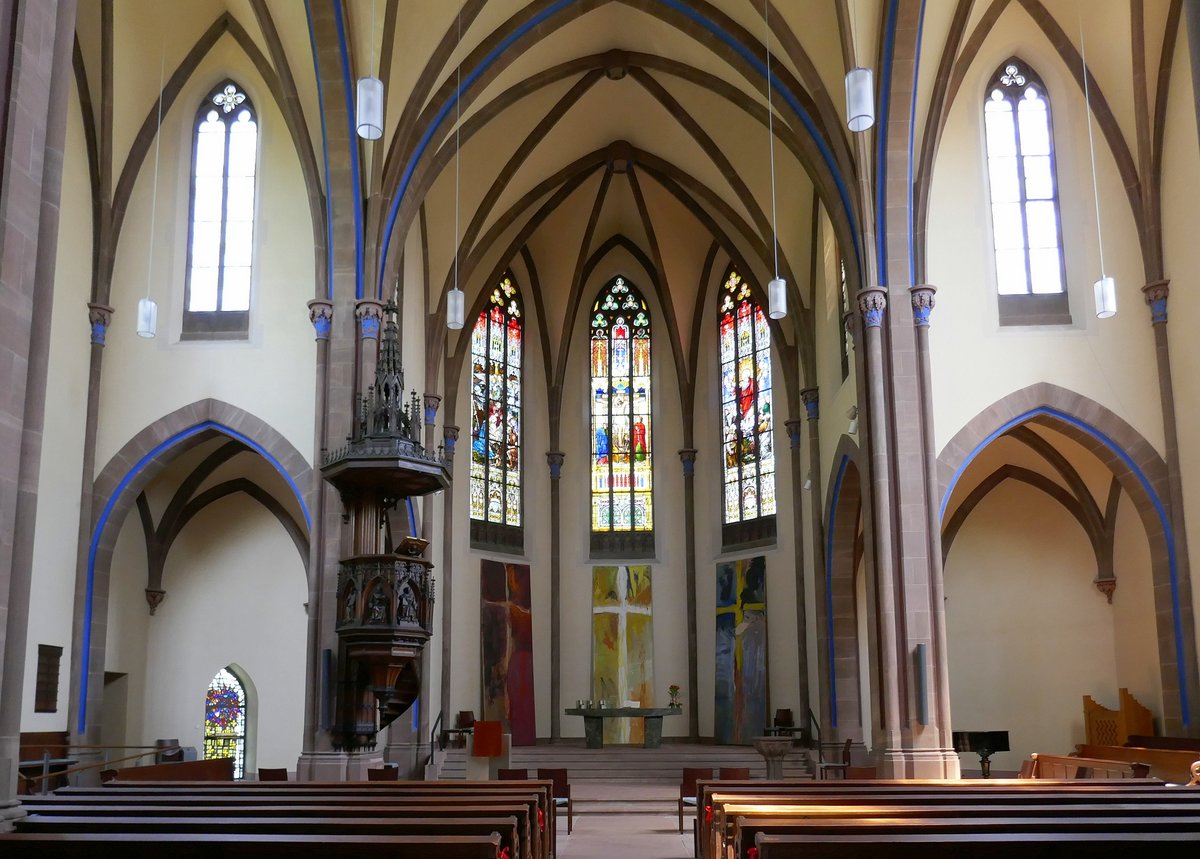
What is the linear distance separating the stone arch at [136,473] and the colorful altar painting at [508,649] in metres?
8.11

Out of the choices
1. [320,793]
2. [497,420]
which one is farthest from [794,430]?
[320,793]

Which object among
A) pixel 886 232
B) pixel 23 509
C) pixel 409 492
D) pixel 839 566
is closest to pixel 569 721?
pixel 839 566

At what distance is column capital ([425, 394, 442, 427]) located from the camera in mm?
24578

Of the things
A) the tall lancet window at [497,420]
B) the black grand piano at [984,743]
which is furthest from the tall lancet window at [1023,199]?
the tall lancet window at [497,420]

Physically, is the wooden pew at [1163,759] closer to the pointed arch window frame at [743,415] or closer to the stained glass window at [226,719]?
the pointed arch window frame at [743,415]

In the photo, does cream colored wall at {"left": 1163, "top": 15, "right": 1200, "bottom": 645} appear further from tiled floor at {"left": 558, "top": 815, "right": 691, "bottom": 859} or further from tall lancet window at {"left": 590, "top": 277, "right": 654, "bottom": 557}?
tall lancet window at {"left": 590, "top": 277, "right": 654, "bottom": 557}

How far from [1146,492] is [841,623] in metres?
6.10

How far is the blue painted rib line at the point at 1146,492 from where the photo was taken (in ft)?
58.8

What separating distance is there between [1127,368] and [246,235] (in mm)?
13791

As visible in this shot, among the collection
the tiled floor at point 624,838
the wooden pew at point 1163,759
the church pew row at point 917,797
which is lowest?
the tiled floor at point 624,838

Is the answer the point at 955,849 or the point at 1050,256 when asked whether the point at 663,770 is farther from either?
the point at 955,849

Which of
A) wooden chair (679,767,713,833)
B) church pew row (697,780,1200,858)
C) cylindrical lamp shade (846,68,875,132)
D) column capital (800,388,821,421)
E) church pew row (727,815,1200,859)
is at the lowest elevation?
wooden chair (679,767,713,833)

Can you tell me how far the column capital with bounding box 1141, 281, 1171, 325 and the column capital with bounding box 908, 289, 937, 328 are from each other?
3.32 m

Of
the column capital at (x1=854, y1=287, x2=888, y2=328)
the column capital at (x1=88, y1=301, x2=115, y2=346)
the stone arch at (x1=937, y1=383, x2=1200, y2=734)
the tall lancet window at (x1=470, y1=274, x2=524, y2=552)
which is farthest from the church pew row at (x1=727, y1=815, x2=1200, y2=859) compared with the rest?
the tall lancet window at (x1=470, y1=274, x2=524, y2=552)
